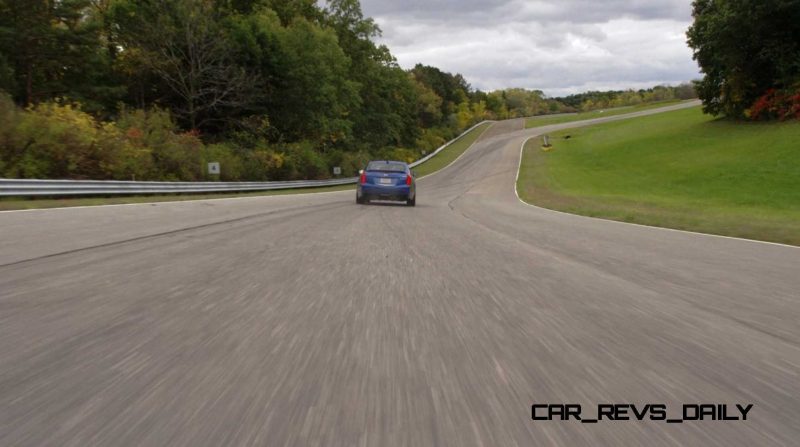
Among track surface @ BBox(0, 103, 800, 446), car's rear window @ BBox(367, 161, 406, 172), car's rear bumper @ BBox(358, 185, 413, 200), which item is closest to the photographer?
track surface @ BBox(0, 103, 800, 446)

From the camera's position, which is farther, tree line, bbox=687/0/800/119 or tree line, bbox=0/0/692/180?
tree line, bbox=687/0/800/119

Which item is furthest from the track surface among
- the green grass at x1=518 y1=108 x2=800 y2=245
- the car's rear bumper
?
the car's rear bumper

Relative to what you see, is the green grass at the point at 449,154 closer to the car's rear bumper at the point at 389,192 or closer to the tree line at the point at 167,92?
the tree line at the point at 167,92

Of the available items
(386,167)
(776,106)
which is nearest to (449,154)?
(776,106)

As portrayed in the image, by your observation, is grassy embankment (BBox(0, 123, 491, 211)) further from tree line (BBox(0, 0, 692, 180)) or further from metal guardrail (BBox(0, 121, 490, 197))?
tree line (BBox(0, 0, 692, 180))

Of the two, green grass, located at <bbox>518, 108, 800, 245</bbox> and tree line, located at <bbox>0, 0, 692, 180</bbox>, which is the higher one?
tree line, located at <bbox>0, 0, 692, 180</bbox>

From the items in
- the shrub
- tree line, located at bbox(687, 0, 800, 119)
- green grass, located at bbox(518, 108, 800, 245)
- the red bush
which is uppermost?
tree line, located at bbox(687, 0, 800, 119)

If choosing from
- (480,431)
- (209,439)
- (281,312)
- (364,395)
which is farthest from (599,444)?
(281,312)

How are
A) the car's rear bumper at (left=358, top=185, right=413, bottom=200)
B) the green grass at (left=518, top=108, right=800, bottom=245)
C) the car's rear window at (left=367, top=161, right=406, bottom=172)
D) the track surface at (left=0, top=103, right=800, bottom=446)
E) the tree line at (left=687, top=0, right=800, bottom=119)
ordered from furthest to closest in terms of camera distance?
the tree line at (left=687, top=0, right=800, bottom=119)
the car's rear window at (left=367, top=161, right=406, bottom=172)
the car's rear bumper at (left=358, top=185, right=413, bottom=200)
the green grass at (left=518, top=108, right=800, bottom=245)
the track surface at (left=0, top=103, right=800, bottom=446)

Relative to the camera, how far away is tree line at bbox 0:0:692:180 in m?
24.5

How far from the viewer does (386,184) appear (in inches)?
829

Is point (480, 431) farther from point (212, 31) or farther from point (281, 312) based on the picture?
point (212, 31)

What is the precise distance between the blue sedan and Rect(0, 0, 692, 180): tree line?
37.4 ft

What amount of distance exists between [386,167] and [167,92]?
32748 millimetres
